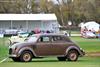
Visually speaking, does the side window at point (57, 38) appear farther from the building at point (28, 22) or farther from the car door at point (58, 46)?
the building at point (28, 22)

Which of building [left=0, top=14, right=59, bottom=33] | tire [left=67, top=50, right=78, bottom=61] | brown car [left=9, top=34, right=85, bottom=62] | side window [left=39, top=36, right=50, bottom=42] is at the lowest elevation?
tire [left=67, top=50, right=78, bottom=61]

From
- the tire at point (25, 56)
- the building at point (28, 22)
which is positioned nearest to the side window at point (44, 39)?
the tire at point (25, 56)

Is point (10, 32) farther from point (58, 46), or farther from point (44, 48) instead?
point (44, 48)

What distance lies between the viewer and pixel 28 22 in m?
105

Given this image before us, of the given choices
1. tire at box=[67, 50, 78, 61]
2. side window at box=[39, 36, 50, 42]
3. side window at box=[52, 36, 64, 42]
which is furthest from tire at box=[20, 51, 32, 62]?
tire at box=[67, 50, 78, 61]

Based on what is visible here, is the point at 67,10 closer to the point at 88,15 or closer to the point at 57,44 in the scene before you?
the point at 88,15

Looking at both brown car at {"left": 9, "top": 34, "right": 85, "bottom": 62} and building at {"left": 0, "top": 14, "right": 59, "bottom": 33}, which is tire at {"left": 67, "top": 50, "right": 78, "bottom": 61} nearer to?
brown car at {"left": 9, "top": 34, "right": 85, "bottom": 62}

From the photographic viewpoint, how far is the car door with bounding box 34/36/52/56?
27625 mm

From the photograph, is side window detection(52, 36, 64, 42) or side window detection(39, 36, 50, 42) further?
side window detection(52, 36, 64, 42)

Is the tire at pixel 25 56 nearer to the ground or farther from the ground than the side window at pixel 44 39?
nearer to the ground

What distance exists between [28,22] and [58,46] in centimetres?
7759

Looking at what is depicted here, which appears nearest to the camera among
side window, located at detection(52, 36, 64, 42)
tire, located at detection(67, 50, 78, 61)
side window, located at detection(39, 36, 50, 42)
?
side window, located at detection(39, 36, 50, 42)

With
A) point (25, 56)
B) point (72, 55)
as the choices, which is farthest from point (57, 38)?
point (25, 56)

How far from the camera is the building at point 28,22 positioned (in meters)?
104
